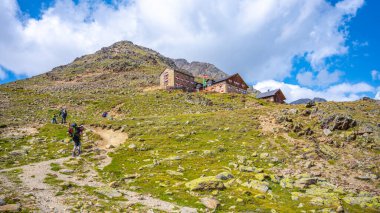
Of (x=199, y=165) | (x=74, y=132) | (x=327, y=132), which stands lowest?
(x=199, y=165)

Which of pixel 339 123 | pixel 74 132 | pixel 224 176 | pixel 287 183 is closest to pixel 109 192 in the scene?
pixel 224 176

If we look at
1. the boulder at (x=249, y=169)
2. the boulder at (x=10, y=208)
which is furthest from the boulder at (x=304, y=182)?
the boulder at (x=10, y=208)

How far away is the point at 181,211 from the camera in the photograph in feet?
52.7

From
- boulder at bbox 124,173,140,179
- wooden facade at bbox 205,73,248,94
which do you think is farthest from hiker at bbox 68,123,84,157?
wooden facade at bbox 205,73,248,94

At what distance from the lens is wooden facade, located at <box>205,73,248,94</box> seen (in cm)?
10936

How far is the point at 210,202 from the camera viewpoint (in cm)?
1742

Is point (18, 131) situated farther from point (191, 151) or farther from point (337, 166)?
point (337, 166)

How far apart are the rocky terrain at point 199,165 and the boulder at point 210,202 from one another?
65 mm

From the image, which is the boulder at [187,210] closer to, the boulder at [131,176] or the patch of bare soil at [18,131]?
the boulder at [131,176]

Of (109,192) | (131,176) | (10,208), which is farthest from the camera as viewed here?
(131,176)

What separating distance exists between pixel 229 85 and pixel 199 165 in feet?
285

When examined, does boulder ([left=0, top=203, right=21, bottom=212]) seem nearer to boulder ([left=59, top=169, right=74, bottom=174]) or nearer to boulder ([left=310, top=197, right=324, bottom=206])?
boulder ([left=59, top=169, right=74, bottom=174])

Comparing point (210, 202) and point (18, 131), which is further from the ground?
point (18, 131)

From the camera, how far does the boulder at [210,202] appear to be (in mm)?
16984
